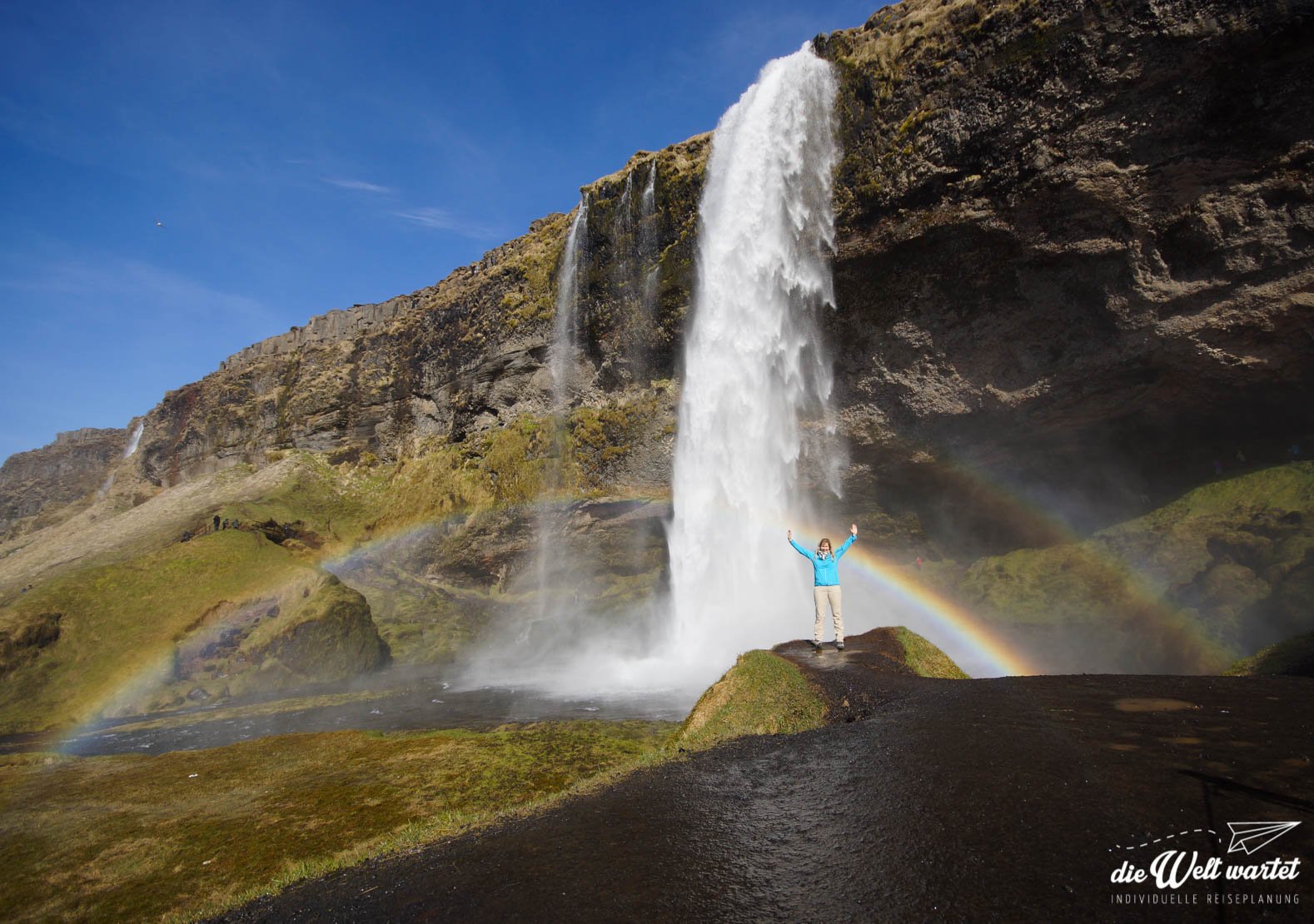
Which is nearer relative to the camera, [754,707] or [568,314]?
[754,707]

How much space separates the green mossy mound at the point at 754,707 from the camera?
8570 millimetres

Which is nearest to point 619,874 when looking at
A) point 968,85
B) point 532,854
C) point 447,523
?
point 532,854

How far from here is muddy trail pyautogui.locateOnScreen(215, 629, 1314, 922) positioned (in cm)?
391

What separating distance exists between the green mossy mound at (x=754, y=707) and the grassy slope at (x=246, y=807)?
30.1 inches

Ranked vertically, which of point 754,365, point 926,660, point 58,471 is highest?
point 58,471

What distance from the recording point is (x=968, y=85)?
68.4 ft

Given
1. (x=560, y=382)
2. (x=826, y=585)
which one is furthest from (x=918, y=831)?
(x=560, y=382)

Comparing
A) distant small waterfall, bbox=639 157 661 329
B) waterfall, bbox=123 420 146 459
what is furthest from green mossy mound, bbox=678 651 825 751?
waterfall, bbox=123 420 146 459

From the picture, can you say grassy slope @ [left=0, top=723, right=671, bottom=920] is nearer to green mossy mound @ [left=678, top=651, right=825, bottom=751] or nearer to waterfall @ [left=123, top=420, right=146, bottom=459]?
green mossy mound @ [left=678, top=651, right=825, bottom=751]

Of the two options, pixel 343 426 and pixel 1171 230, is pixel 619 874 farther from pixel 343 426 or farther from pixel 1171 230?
pixel 343 426

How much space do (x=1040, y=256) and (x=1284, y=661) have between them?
15009 millimetres

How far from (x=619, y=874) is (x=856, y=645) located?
9.46m

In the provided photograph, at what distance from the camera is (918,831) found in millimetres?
4922

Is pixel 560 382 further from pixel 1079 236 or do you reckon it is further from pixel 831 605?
pixel 831 605
